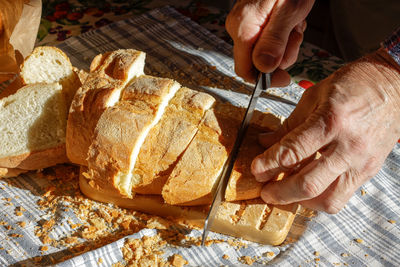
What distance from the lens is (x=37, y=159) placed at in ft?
8.42

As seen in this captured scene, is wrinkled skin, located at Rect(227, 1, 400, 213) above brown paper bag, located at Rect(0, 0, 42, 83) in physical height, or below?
above

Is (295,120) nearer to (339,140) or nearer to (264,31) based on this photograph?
(339,140)

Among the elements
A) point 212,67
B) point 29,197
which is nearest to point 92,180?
point 29,197

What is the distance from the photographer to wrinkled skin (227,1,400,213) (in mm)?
2016

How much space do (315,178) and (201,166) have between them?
58cm

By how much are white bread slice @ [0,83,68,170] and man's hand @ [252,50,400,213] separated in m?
1.28

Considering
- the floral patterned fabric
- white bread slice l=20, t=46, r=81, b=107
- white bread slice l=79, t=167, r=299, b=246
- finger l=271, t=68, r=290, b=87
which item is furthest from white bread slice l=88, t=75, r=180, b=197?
the floral patterned fabric

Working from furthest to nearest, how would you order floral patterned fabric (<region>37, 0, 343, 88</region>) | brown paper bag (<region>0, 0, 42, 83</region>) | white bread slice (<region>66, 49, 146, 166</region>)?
1. floral patterned fabric (<region>37, 0, 343, 88</region>)
2. brown paper bag (<region>0, 0, 42, 83</region>)
3. white bread slice (<region>66, 49, 146, 166</region>)

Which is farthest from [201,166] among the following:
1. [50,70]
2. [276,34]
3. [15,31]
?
[15,31]

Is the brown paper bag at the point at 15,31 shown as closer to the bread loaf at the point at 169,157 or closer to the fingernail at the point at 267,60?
the bread loaf at the point at 169,157

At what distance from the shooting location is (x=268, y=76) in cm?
248

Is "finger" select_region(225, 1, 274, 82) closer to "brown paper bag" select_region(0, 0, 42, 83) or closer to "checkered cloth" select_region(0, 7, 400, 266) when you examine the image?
"checkered cloth" select_region(0, 7, 400, 266)

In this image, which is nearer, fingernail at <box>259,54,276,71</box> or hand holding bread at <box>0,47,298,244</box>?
hand holding bread at <box>0,47,298,244</box>

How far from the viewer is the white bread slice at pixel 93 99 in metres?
2.35
